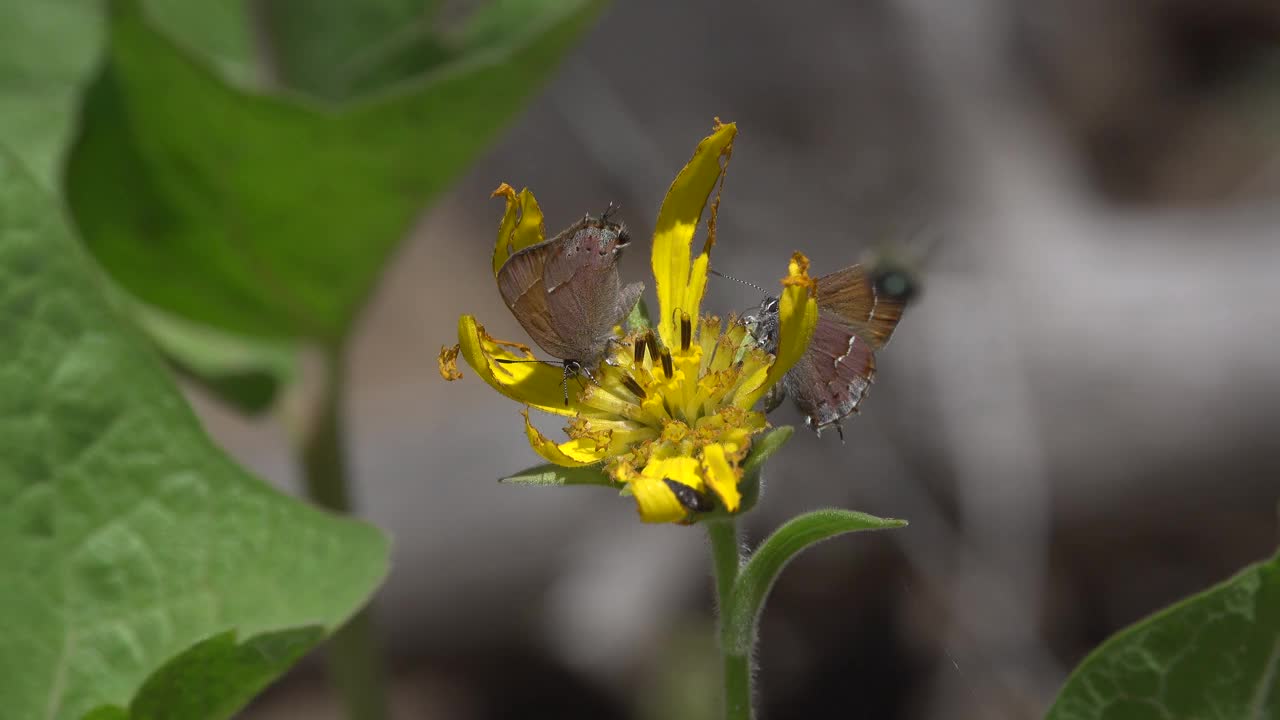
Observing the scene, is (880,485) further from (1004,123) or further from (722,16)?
(722,16)

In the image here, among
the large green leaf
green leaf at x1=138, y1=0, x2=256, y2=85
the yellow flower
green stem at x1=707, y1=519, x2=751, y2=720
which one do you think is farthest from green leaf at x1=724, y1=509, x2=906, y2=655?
green leaf at x1=138, y1=0, x2=256, y2=85

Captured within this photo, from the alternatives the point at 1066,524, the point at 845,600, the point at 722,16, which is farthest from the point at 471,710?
the point at 722,16

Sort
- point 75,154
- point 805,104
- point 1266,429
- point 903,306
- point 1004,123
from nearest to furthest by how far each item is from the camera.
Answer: point 903,306 → point 75,154 → point 1266,429 → point 1004,123 → point 805,104

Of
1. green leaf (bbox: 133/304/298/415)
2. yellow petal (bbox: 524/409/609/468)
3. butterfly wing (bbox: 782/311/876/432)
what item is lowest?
green leaf (bbox: 133/304/298/415)

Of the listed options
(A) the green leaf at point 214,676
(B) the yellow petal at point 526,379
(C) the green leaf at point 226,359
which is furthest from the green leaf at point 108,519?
(C) the green leaf at point 226,359

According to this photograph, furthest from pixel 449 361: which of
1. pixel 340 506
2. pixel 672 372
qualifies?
pixel 340 506

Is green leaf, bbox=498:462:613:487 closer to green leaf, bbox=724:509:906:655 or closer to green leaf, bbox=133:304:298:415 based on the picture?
green leaf, bbox=724:509:906:655

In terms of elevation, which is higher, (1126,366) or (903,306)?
(1126,366)
